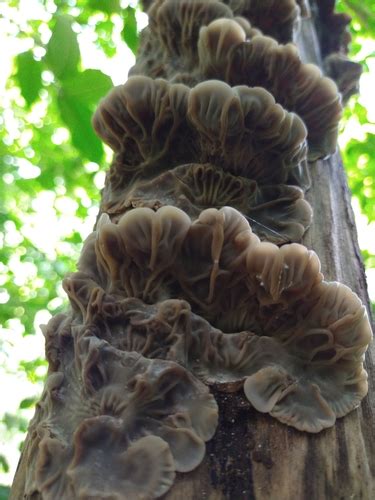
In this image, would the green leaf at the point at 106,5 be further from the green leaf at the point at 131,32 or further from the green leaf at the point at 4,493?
the green leaf at the point at 4,493

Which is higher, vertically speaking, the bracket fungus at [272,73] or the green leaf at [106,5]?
the bracket fungus at [272,73]

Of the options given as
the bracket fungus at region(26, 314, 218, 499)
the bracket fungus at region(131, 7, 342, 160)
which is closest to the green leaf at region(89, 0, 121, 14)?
the bracket fungus at region(131, 7, 342, 160)

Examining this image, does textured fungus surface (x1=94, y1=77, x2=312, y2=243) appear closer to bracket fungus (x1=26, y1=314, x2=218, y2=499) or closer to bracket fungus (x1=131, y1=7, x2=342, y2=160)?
bracket fungus (x1=131, y1=7, x2=342, y2=160)

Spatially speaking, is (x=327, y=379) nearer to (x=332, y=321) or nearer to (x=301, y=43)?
(x=332, y=321)

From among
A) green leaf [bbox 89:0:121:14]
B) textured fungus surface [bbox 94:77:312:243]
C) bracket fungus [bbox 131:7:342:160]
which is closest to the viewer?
textured fungus surface [bbox 94:77:312:243]

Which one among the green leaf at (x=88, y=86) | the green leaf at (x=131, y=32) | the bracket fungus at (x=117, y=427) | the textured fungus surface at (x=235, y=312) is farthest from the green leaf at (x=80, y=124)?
the bracket fungus at (x=117, y=427)
